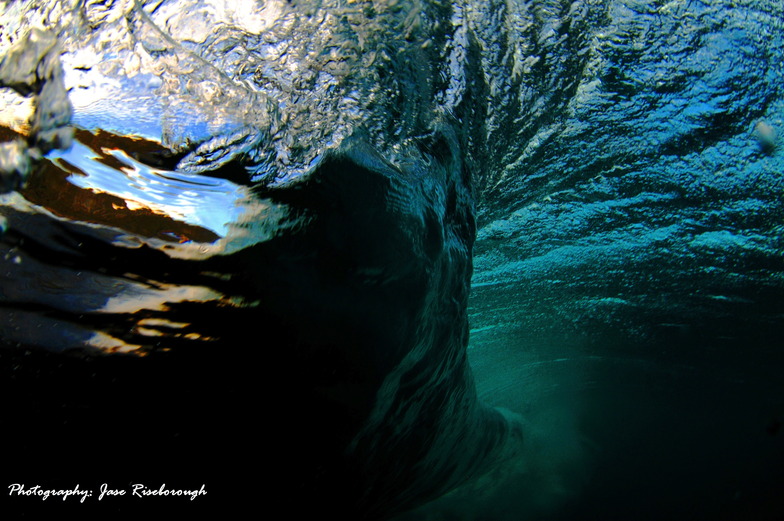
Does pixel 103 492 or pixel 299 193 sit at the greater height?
pixel 299 193

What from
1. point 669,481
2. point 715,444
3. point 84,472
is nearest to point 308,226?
point 84,472

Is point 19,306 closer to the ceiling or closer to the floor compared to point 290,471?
closer to the ceiling

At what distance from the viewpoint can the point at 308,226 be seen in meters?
3.66

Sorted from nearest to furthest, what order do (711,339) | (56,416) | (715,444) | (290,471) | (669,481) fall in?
(56,416)
(290,471)
(711,339)
(669,481)
(715,444)

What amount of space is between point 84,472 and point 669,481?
171 ft

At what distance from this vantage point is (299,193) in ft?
11.8

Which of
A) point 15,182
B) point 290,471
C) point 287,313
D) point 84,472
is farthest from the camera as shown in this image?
point 290,471

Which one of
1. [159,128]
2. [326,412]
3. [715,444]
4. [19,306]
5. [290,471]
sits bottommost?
[715,444]

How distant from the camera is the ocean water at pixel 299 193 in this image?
8.77 feet

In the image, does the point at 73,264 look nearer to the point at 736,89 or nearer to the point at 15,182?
the point at 15,182

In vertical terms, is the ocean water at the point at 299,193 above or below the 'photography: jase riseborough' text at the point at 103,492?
above

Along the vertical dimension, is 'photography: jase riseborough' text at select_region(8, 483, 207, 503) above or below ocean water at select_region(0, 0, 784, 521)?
below

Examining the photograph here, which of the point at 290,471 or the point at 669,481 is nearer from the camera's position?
the point at 290,471

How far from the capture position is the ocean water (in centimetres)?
267
